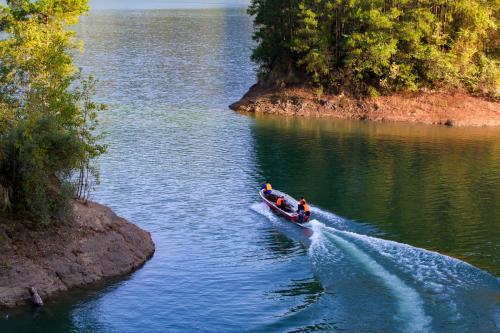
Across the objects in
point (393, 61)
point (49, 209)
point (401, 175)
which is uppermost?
point (393, 61)

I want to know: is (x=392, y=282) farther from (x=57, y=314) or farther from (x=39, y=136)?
(x=39, y=136)

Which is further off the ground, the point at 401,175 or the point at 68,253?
the point at 401,175

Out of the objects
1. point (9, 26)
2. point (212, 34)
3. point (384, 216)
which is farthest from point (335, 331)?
point (212, 34)

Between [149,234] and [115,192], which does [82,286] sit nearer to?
[149,234]

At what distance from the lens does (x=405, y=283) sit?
40.1 metres

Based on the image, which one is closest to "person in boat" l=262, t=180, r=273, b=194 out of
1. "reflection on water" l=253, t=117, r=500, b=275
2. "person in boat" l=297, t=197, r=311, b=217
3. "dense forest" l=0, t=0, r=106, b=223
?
"reflection on water" l=253, t=117, r=500, b=275

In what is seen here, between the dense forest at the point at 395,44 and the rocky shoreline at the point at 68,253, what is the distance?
163 ft

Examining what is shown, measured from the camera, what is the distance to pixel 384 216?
53656 millimetres

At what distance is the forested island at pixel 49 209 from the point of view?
39281 millimetres

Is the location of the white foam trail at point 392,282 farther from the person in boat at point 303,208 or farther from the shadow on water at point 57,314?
the shadow on water at point 57,314

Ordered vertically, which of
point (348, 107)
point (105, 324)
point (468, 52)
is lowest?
point (105, 324)

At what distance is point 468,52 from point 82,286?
2523 inches

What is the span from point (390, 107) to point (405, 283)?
51.4m

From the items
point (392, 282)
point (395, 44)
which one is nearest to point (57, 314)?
point (392, 282)
